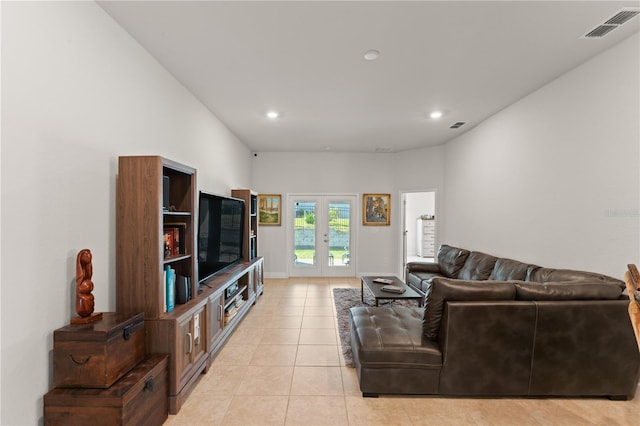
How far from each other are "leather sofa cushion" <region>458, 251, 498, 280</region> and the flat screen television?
3452 mm

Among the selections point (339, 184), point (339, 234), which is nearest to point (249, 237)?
point (339, 234)

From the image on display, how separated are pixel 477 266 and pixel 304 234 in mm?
3736

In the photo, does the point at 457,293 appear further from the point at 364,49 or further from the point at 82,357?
the point at 82,357

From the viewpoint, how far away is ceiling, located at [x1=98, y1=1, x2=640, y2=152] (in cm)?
205

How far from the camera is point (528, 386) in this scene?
7.43 ft

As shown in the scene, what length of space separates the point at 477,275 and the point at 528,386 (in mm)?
1980

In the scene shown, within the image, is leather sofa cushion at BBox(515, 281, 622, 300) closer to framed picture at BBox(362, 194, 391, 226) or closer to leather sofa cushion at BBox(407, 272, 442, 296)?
leather sofa cushion at BBox(407, 272, 442, 296)

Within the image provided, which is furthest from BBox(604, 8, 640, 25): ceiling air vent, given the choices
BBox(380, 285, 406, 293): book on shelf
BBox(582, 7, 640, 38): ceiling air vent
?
BBox(380, 285, 406, 293): book on shelf

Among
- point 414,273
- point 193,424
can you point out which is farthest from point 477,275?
point 193,424

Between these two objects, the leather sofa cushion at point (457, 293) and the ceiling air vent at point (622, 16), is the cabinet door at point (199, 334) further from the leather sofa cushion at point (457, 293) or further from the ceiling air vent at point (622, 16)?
the ceiling air vent at point (622, 16)

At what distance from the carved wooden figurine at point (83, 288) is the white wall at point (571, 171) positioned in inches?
155

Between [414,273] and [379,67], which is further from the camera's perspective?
[414,273]

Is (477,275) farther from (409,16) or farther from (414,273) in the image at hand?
(409,16)

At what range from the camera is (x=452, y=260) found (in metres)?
4.89
